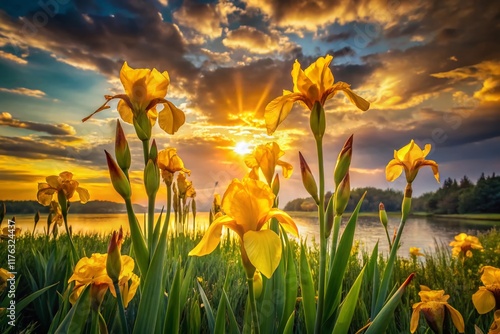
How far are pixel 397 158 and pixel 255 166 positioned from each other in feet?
3.49

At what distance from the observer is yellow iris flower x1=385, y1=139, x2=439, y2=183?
2.54m

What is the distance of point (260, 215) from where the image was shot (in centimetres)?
148

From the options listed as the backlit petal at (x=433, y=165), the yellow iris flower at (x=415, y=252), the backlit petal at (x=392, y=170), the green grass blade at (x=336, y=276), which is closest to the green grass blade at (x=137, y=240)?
the green grass blade at (x=336, y=276)

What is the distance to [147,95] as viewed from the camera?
77.4 inches

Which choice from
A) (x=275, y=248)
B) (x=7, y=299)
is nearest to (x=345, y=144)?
(x=275, y=248)

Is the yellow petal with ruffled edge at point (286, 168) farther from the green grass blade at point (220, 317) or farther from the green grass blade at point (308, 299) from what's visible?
the green grass blade at point (220, 317)

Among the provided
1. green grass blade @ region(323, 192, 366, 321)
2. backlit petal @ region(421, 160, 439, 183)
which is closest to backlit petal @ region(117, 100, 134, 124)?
green grass blade @ region(323, 192, 366, 321)

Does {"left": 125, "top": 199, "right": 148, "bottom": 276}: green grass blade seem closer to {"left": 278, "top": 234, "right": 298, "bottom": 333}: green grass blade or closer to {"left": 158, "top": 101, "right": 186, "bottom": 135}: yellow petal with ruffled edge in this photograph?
{"left": 158, "top": 101, "right": 186, "bottom": 135}: yellow petal with ruffled edge

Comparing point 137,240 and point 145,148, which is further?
point 145,148

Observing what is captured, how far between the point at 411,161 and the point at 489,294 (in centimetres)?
111

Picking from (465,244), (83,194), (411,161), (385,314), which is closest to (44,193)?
(83,194)

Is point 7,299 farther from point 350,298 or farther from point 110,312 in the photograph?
point 350,298

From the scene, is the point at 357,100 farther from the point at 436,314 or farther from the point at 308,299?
the point at 436,314

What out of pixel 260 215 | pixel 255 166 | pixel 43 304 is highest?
pixel 255 166
